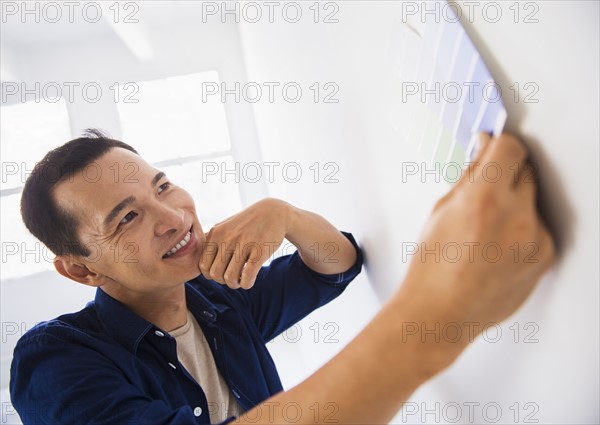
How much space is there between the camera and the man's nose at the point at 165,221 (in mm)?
1280

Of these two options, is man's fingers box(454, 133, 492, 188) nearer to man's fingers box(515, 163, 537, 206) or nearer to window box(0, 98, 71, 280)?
man's fingers box(515, 163, 537, 206)

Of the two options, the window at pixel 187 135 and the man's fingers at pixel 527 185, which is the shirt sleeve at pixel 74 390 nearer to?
the man's fingers at pixel 527 185

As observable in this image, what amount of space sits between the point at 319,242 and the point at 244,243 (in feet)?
0.77

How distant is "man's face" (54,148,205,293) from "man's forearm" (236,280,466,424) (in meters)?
0.71

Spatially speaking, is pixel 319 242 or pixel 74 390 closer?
pixel 74 390

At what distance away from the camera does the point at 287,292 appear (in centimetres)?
151

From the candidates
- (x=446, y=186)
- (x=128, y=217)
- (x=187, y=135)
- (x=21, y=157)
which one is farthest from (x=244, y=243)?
(x=21, y=157)

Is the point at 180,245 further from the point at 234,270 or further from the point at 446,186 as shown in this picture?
the point at 446,186

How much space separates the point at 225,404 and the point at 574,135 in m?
1.14

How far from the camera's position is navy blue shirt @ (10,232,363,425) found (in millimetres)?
1003

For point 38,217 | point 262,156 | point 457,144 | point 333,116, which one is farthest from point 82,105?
point 457,144

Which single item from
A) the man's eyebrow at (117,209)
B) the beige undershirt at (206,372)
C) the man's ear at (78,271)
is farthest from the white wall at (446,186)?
the man's ear at (78,271)

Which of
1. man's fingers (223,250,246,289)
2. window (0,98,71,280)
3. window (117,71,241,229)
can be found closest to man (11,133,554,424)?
man's fingers (223,250,246,289)

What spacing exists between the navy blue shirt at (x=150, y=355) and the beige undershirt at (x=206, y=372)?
0.04 meters
